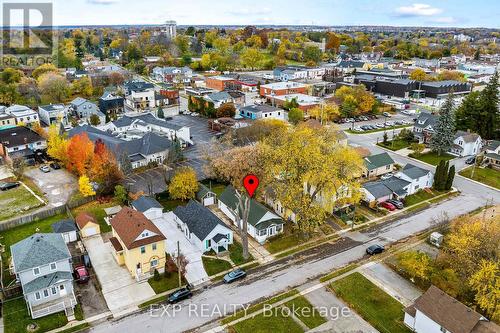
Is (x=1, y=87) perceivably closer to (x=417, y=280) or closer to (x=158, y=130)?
(x=158, y=130)

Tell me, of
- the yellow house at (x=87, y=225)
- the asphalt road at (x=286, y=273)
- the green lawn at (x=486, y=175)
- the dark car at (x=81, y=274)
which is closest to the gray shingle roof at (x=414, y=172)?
the asphalt road at (x=286, y=273)

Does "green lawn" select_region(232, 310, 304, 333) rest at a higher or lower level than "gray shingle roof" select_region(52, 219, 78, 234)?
lower

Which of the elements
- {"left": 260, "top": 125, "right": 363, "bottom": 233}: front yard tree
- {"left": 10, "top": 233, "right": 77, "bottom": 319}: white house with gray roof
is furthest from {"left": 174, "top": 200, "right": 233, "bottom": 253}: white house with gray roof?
{"left": 10, "top": 233, "right": 77, "bottom": 319}: white house with gray roof

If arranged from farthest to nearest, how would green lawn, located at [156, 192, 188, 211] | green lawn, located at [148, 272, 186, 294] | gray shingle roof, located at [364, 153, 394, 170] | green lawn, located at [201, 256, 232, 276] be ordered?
1. gray shingle roof, located at [364, 153, 394, 170]
2. green lawn, located at [156, 192, 188, 211]
3. green lawn, located at [201, 256, 232, 276]
4. green lawn, located at [148, 272, 186, 294]

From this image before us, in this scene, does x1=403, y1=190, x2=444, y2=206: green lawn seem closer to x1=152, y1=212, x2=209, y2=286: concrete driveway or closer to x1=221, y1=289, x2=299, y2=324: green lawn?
x1=221, y1=289, x2=299, y2=324: green lawn

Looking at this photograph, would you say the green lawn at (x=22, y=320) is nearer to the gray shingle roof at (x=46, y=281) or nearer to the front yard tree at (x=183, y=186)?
the gray shingle roof at (x=46, y=281)

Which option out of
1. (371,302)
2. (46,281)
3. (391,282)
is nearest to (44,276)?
(46,281)
